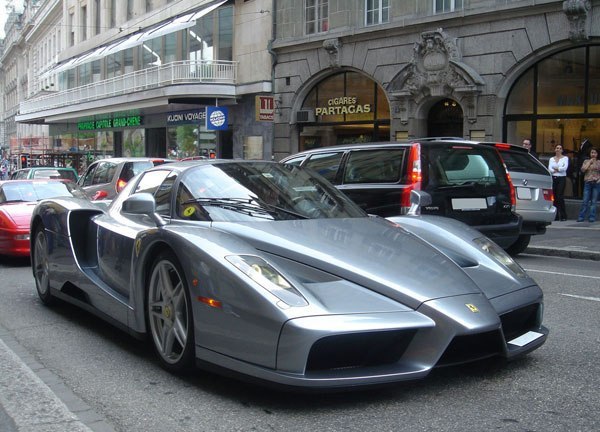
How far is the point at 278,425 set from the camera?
3.58 m

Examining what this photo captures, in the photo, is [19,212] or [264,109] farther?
[264,109]

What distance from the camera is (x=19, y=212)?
10656 mm

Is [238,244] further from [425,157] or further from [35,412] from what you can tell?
[425,157]

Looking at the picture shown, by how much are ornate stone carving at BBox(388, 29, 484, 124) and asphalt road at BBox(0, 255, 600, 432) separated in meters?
14.4

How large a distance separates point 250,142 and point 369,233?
920 inches

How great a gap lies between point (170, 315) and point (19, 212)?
7094 mm

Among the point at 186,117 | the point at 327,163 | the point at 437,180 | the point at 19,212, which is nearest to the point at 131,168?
the point at 19,212

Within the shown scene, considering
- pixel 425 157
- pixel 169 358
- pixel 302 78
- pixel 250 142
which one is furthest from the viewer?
pixel 250 142

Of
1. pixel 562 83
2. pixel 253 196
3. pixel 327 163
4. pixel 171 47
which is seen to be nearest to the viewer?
pixel 253 196

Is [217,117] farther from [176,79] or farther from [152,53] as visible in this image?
[152,53]

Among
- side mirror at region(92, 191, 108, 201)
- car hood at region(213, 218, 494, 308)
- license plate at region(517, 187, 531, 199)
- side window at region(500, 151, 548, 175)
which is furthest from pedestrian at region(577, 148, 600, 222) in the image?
car hood at region(213, 218, 494, 308)

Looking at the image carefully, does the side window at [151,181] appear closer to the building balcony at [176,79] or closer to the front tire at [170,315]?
the front tire at [170,315]

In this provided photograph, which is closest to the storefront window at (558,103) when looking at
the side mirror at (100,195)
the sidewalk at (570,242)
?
the sidewalk at (570,242)

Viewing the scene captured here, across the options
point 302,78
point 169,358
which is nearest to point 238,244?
point 169,358
